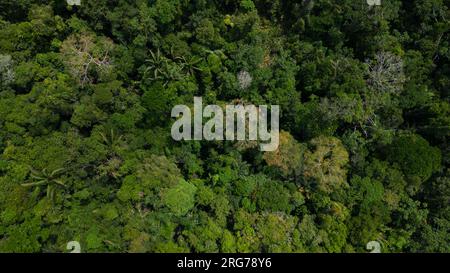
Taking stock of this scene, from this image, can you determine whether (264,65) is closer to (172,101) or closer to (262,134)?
(262,134)

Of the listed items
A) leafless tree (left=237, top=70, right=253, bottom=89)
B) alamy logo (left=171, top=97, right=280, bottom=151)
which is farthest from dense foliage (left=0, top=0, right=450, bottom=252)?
alamy logo (left=171, top=97, right=280, bottom=151)

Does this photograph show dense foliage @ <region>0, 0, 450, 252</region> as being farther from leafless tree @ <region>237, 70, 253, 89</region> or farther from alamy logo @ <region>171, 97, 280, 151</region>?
alamy logo @ <region>171, 97, 280, 151</region>

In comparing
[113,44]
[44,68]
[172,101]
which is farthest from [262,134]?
[44,68]

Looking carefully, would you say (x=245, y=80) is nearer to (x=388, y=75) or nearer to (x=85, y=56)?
(x=388, y=75)

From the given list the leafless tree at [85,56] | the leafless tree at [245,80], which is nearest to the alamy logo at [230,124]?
the leafless tree at [245,80]

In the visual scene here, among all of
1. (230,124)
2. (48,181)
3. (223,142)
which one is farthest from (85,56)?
(223,142)

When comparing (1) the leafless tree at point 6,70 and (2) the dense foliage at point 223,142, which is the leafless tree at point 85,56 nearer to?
(2) the dense foliage at point 223,142
